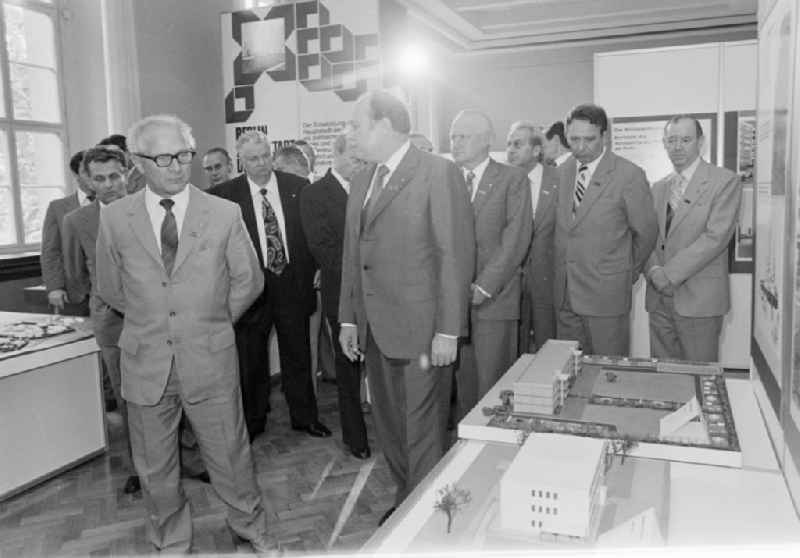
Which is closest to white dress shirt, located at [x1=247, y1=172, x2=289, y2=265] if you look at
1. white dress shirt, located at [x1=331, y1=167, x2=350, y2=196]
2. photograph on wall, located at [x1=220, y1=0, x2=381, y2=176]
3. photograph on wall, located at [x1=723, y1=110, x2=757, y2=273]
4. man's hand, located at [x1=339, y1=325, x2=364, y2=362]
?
white dress shirt, located at [x1=331, y1=167, x2=350, y2=196]

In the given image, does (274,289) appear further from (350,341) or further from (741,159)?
(741,159)

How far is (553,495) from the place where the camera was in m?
1.26

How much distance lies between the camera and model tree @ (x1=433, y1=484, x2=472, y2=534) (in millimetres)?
1379

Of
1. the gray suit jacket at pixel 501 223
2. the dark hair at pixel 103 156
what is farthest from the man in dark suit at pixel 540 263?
the dark hair at pixel 103 156

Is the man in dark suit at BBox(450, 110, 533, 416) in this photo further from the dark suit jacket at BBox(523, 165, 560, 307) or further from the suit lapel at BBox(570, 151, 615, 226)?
the dark suit jacket at BBox(523, 165, 560, 307)

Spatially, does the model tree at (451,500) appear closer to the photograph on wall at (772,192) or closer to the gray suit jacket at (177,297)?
the photograph on wall at (772,192)

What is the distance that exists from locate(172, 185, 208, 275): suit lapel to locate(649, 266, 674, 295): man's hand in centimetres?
234

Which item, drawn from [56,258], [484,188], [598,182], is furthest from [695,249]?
[56,258]

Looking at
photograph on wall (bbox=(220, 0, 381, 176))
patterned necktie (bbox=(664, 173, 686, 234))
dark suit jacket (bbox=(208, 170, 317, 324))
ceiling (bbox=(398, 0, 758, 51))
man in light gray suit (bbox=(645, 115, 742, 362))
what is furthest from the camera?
ceiling (bbox=(398, 0, 758, 51))

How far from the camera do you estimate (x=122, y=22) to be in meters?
5.54

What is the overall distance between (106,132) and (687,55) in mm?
4446

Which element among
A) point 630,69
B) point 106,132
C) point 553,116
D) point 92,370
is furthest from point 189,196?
point 553,116

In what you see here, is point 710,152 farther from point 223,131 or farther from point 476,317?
point 223,131

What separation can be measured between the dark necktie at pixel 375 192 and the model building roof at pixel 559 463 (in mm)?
1456
